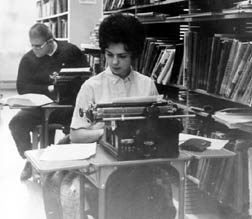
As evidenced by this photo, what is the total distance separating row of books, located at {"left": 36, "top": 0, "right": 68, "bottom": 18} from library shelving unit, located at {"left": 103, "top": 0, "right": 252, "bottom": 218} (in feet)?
9.92

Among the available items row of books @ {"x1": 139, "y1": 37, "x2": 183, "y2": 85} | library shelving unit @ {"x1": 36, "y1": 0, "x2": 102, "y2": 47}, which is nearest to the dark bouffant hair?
row of books @ {"x1": 139, "y1": 37, "x2": 183, "y2": 85}

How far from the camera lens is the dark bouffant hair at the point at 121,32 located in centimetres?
241

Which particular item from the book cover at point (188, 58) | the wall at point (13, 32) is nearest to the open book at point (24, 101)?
the book cover at point (188, 58)

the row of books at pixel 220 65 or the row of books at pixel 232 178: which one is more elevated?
the row of books at pixel 220 65

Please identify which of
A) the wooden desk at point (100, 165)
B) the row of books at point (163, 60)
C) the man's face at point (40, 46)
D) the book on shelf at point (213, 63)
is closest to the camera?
the wooden desk at point (100, 165)

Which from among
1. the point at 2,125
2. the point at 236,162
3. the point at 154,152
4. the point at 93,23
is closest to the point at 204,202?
the point at 236,162

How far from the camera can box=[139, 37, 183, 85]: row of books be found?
339 centimetres

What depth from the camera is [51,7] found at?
6.95m

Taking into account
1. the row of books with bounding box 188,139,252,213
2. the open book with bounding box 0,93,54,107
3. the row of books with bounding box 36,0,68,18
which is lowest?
the row of books with bounding box 188,139,252,213

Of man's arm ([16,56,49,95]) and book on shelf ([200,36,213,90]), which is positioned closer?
book on shelf ([200,36,213,90])

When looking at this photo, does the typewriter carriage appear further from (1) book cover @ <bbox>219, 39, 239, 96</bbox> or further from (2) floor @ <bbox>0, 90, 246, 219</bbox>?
(2) floor @ <bbox>0, 90, 246, 219</bbox>

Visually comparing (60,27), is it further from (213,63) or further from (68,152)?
(68,152)

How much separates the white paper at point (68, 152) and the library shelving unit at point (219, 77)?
0.88 meters

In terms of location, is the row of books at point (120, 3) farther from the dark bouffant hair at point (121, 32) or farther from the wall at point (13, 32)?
the wall at point (13, 32)
